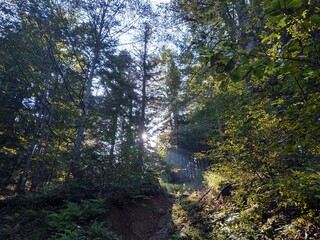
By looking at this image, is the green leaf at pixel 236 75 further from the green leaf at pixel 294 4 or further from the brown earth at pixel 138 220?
the brown earth at pixel 138 220

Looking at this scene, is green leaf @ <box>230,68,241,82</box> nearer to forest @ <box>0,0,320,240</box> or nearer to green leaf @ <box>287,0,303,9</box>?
forest @ <box>0,0,320,240</box>

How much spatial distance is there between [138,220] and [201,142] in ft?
13.8

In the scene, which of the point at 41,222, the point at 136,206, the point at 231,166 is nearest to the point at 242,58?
the point at 231,166

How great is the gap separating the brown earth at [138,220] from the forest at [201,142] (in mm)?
51

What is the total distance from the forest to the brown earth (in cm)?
5

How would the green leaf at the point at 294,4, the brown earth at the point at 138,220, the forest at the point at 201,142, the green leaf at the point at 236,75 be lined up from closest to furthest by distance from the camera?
the green leaf at the point at 294,4 → the green leaf at the point at 236,75 → the forest at the point at 201,142 → the brown earth at the point at 138,220

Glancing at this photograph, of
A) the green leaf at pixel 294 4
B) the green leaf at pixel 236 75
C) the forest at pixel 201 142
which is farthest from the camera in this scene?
the forest at pixel 201 142

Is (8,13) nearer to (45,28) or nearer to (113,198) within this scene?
(45,28)

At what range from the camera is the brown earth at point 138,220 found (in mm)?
6438

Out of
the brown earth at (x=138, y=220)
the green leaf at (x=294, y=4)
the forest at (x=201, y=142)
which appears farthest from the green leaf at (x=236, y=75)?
the brown earth at (x=138, y=220)

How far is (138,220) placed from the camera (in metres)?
7.47

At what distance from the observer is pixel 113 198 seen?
23.9ft

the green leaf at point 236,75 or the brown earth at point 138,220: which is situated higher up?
the green leaf at point 236,75

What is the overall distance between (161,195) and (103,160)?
4988 millimetres
